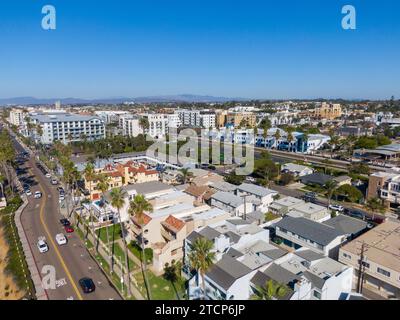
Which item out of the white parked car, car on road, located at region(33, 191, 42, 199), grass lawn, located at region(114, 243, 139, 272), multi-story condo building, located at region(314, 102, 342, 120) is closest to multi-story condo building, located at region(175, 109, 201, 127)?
multi-story condo building, located at region(314, 102, 342, 120)

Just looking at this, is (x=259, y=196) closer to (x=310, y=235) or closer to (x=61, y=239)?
(x=310, y=235)

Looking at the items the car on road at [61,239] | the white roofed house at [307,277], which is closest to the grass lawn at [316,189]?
the white roofed house at [307,277]

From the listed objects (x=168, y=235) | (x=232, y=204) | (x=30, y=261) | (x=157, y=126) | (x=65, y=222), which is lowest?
(x=30, y=261)

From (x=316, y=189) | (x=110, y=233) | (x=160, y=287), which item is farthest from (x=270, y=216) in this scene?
(x=110, y=233)
